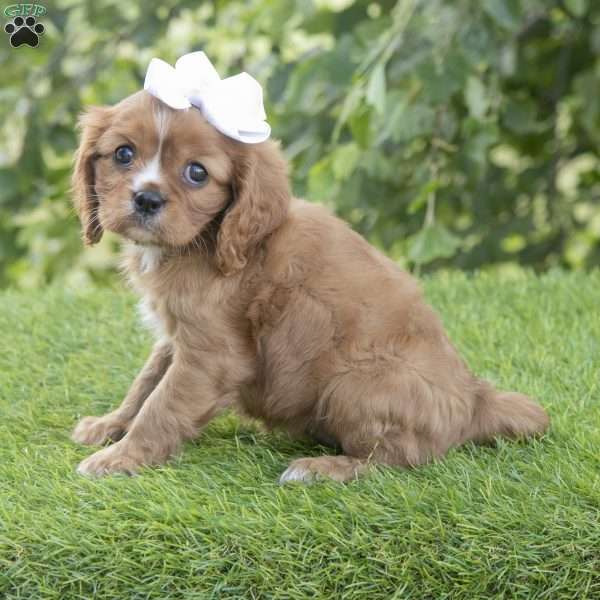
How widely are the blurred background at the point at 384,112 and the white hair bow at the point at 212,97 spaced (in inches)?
59.8

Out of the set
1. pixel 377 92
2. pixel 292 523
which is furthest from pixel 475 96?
pixel 292 523

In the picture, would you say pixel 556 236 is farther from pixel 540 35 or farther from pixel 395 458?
pixel 395 458

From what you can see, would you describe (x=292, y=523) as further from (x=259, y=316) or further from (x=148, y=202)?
(x=148, y=202)

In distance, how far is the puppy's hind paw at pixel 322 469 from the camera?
11.2 ft

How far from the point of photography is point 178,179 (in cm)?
338

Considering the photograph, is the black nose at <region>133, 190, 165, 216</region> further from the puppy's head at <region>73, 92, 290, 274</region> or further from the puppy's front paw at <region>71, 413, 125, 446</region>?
the puppy's front paw at <region>71, 413, 125, 446</region>

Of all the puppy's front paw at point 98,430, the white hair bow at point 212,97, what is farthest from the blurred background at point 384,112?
the puppy's front paw at point 98,430

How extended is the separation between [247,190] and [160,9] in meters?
3.95

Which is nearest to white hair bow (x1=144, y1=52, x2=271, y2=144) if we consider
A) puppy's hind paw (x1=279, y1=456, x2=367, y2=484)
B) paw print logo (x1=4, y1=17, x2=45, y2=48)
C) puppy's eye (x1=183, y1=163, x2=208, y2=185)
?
puppy's eye (x1=183, y1=163, x2=208, y2=185)

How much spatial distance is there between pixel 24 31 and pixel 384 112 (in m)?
2.59

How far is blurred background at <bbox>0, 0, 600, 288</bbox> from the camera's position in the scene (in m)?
5.68

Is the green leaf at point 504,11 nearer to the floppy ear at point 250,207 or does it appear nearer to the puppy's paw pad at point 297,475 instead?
the floppy ear at point 250,207

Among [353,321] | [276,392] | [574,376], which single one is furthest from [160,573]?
[574,376]

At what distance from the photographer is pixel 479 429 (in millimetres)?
3654
